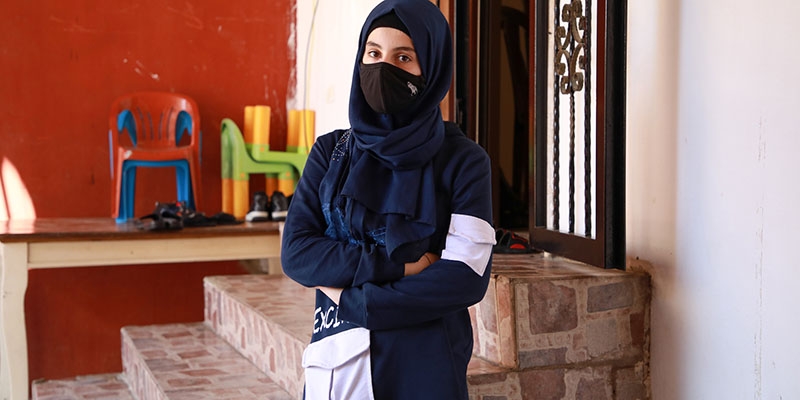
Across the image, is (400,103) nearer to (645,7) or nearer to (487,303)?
(487,303)

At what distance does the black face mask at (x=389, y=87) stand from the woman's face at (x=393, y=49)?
1 centimetres

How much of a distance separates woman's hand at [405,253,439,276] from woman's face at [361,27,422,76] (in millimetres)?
325

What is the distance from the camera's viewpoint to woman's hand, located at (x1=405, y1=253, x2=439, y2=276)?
1330 millimetres

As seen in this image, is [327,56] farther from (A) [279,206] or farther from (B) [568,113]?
(B) [568,113]

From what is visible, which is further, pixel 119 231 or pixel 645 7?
pixel 119 231

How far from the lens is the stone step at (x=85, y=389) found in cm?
308

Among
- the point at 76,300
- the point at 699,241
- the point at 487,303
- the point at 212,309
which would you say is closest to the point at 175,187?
the point at 76,300

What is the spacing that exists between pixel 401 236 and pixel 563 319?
80 centimetres

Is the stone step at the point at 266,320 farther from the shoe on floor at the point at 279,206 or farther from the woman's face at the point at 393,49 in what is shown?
the woman's face at the point at 393,49

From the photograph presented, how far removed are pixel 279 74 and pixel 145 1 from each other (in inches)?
33.2

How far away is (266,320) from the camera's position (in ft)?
8.57

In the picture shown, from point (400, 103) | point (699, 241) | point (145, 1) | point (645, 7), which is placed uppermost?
point (145, 1)

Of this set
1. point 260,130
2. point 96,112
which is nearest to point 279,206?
point 260,130

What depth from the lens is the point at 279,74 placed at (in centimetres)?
454
